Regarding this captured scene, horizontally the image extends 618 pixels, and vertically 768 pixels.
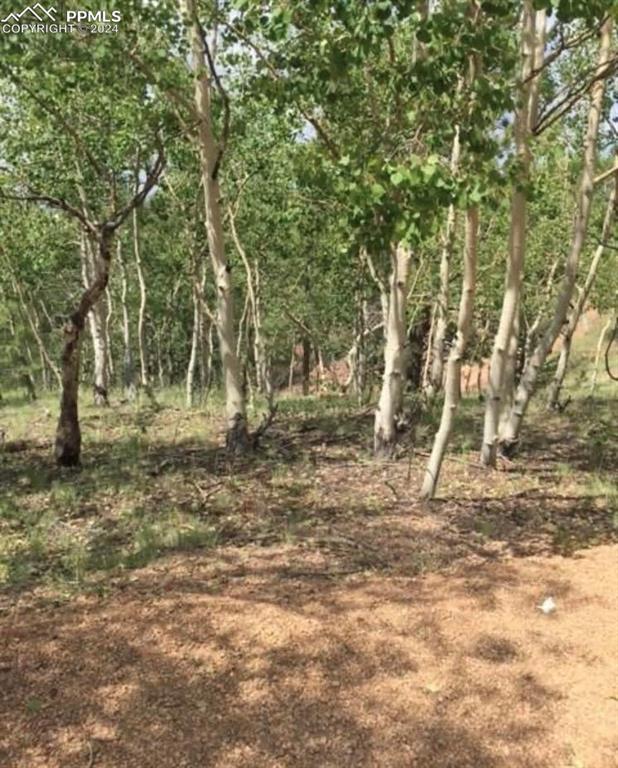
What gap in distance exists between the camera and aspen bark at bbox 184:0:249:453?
30.4 ft

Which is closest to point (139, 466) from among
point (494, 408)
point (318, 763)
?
point (494, 408)

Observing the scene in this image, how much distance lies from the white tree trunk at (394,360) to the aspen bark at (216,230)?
87.3 inches

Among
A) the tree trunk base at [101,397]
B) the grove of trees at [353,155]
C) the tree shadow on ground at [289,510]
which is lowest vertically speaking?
the tree shadow on ground at [289,510]

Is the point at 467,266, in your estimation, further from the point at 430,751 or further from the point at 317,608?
the point at 430,751

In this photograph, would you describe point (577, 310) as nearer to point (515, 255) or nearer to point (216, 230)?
point (515, 255)

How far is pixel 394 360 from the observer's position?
9875 millimetres

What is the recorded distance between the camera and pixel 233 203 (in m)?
15.2

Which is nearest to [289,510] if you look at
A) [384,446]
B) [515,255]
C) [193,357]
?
[384,446]

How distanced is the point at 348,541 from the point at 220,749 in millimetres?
3236

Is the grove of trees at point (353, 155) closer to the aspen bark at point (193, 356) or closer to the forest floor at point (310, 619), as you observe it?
the aspen bark at point (193, 356)

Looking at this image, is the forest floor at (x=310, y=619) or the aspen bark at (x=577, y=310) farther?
the aspen bark at (x=577, y=310)

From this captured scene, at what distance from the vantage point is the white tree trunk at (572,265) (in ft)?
31.0

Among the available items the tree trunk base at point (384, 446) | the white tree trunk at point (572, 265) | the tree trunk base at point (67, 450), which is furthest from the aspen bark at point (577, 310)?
the tree trunk base at point (67, 450)

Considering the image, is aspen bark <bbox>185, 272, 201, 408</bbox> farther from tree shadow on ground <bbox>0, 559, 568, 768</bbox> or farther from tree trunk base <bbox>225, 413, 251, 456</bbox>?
tree shadow on ground <bbox>0, 559, 568, 768</bbox>
